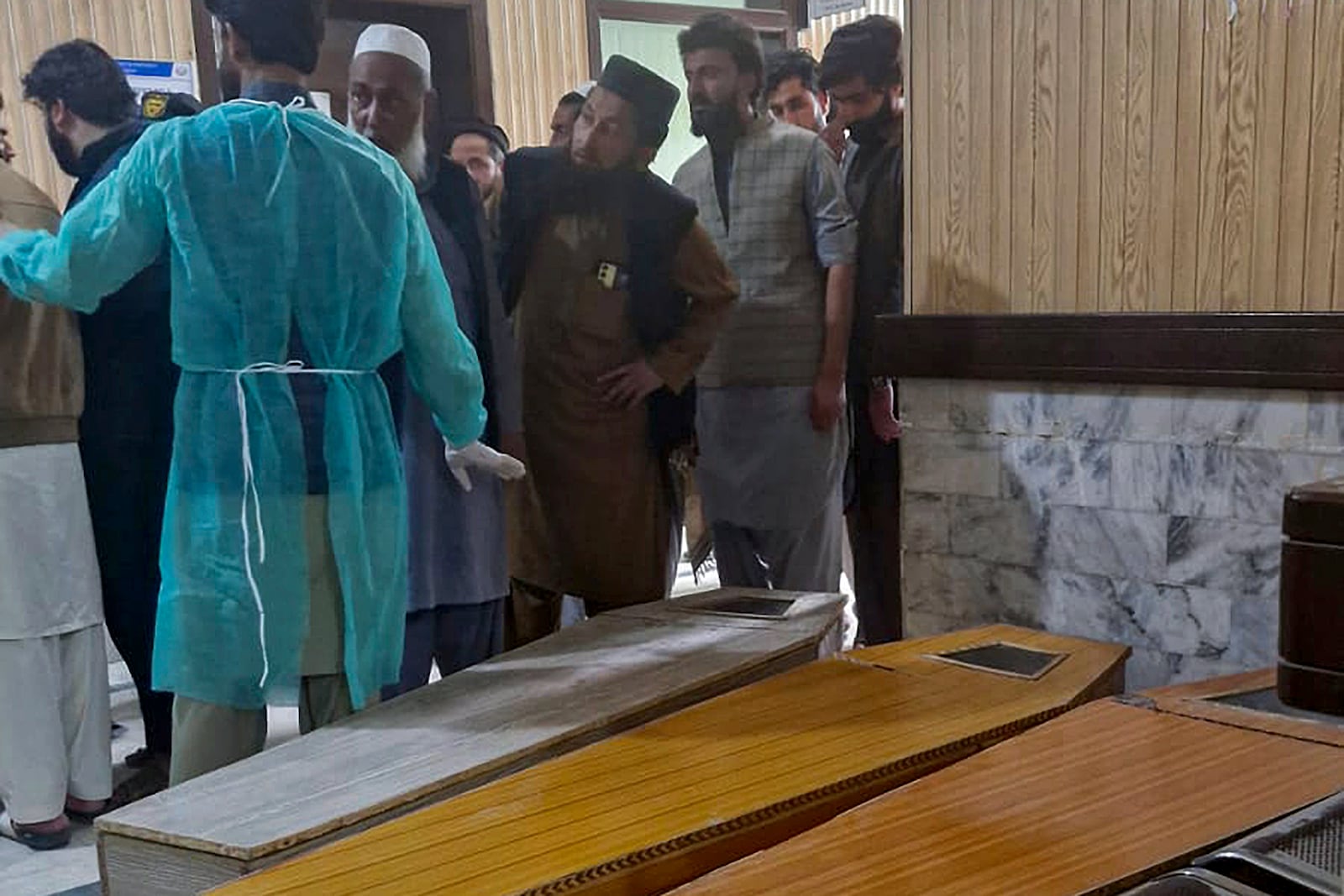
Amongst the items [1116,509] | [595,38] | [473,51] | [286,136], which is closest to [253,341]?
[286,136]

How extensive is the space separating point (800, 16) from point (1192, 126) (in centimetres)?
111

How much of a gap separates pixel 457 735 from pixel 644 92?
1646 mm

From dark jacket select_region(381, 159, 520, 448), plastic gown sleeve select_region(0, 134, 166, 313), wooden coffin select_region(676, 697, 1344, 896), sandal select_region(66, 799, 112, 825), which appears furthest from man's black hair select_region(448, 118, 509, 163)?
wooden coffin select_region(676, 697, 1344, 896)

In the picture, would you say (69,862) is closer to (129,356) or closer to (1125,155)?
(129,356)

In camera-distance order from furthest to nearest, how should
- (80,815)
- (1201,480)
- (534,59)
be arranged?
(534,59) < (80,815) < (1201,480)

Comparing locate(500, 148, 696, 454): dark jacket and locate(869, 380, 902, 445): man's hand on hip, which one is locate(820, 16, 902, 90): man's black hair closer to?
locate(500, 148, 696, 454): dark jacket

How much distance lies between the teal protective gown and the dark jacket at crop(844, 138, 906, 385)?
1.16 m

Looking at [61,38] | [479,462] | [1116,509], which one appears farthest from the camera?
[61,38]

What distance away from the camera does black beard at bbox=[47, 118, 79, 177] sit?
8.64ft

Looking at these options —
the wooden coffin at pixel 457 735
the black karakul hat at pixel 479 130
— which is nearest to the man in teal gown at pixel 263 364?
the wooden coffin at pixel 457 735

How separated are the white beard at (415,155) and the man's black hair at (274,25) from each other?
428mm

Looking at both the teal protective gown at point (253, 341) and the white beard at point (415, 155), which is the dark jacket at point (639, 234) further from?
the teal protective gown at point (253, 341)

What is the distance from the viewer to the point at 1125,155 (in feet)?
7.61

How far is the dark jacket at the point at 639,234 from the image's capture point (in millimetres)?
2832
